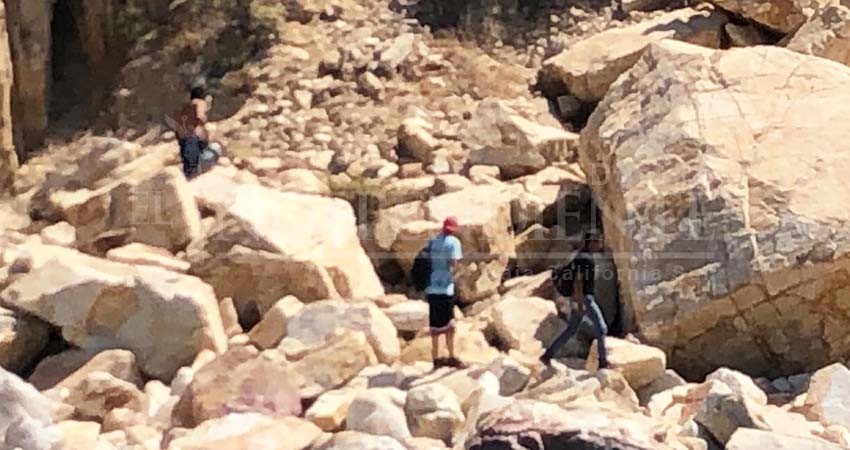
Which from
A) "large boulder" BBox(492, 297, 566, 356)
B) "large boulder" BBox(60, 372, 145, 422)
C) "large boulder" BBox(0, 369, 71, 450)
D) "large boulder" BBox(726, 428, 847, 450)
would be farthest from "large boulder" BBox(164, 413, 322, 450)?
"large boulder" BBox(726, 428, 847, 450)

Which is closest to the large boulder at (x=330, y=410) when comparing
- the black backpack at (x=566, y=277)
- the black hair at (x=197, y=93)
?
the black backpack at (x=566, y=277)

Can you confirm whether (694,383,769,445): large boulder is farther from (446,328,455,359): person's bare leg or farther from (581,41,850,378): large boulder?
(446,328,455,359): person's bare leg

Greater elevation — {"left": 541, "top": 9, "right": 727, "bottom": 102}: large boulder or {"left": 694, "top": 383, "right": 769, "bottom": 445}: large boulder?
{"left": 541, "top": 9, "right": 727, "bottom": 102}: large boulder

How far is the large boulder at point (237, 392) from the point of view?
8.49 m

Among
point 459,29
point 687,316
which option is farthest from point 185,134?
point 687,316

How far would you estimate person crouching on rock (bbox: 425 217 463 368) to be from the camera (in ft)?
29.3

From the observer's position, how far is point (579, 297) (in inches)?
352

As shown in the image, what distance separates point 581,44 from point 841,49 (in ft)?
7.62

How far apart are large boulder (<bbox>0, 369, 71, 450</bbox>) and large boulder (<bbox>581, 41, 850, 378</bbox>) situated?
11.3ft

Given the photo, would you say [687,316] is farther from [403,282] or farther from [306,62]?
[306,62]

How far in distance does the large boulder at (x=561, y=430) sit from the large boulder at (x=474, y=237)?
2678 millimetres

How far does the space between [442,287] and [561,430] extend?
5.74ft

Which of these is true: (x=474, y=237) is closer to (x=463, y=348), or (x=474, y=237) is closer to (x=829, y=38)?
(x=463, y=348)

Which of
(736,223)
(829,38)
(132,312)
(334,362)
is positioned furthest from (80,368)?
(829,38)
